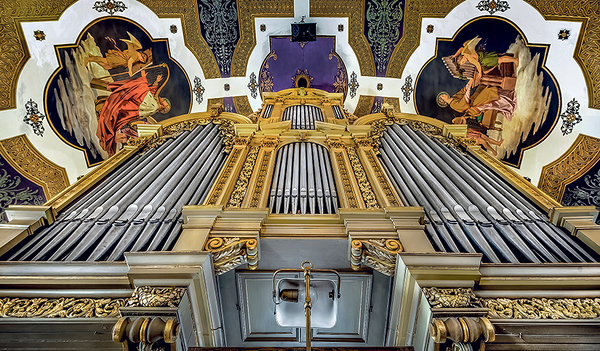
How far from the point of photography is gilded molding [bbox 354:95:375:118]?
10.5 meters

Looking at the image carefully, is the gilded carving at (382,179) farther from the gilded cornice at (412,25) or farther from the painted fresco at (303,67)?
the painted fresco at (303,67)

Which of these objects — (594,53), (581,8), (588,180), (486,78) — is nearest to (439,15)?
(486,78)

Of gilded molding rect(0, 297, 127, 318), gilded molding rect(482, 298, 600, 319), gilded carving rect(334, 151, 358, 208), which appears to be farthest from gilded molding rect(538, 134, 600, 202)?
gilded molding rect(0, 297, 127, 318)

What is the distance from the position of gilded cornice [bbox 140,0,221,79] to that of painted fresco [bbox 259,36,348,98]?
5.46ft

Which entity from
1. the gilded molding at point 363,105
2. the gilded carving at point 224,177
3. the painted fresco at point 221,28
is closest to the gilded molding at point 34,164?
the painted fresco at point 221,28

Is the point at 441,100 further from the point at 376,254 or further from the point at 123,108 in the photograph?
the point at 123,108

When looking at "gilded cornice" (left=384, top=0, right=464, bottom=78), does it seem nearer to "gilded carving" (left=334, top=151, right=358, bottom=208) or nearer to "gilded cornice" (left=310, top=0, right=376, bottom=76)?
"gilded cornice" (left=310, top=0, right=376, bottom=76)

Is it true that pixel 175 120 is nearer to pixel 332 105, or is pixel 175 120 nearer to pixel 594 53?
pixel 332 105

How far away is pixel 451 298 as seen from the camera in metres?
2.68

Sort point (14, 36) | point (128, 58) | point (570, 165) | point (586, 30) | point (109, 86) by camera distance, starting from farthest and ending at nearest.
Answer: point (128, 58), point (109, 86), point (570, 165), point (14, 36), point (586, 30)

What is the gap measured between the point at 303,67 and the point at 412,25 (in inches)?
141

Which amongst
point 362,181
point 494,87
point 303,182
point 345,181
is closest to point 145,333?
point 303,182

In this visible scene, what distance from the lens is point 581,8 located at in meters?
6.96

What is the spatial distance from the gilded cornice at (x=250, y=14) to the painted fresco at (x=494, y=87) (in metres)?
4.53
